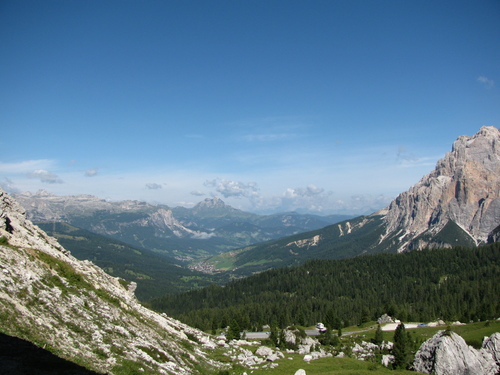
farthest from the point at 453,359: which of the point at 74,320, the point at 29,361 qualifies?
the point at 29,361

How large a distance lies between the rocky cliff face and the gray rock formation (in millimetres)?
44401

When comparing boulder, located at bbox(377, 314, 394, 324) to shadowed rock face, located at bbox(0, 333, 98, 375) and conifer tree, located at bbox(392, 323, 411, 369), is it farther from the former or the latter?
shadowed rock face, located at bbox(0, 333, 98, 375)

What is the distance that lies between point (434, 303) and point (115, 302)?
173m

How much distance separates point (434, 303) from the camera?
572 ft

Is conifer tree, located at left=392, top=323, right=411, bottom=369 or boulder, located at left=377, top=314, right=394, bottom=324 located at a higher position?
conifer tree, located at left=392, top=323, right=411, bottom=369

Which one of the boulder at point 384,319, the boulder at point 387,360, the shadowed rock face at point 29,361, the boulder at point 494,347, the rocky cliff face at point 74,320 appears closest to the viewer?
the shadowed rock face at point 29,361

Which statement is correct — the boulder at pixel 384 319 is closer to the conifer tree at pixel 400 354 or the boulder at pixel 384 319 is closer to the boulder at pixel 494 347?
the conifer tree at pixel 400 354

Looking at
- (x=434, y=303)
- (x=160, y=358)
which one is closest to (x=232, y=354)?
(x=160, y=358)

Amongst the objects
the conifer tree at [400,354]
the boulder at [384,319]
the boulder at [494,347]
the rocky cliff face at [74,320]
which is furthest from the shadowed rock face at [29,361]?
the boulder at [384,319]

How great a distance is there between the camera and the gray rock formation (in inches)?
Result: 2527

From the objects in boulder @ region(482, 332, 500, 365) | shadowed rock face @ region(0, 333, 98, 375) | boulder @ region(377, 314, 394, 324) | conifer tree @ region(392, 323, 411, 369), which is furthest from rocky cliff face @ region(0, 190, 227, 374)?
boulder @ region(377, 314, 394, 324)

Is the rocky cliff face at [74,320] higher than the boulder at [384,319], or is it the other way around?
the rocky cliff face at [74,320]

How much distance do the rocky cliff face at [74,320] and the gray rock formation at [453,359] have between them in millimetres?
44401

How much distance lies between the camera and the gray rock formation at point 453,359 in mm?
64188
